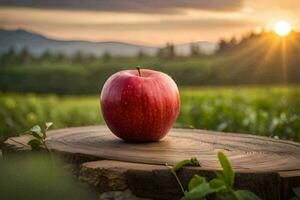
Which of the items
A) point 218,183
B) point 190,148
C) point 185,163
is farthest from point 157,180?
point 190,148

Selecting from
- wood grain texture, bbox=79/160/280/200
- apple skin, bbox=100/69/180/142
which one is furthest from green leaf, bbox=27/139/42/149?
wood grain texture, bbox=79/160/280/200

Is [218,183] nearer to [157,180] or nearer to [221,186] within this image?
[221,186]

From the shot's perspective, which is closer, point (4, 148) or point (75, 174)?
point (75, 174)

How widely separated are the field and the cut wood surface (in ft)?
2.22

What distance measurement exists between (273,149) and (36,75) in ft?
32.1

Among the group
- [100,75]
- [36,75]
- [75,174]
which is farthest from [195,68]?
[75,174]

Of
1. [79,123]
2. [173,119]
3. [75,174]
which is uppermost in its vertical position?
[173,119]

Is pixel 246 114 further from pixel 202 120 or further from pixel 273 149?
pixel 273 149

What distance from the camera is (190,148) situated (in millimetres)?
3102

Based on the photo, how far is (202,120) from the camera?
232 inches

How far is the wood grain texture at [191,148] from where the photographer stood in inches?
108

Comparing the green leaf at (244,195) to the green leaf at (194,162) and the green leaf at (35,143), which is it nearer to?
the green leaf at (194,162)

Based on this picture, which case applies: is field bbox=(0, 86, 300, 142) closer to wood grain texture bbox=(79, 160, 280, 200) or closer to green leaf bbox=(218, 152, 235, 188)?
wood grain texture bbox=(79, 160, 280, 200)

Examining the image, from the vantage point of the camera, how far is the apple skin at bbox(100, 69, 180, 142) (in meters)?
3.13
